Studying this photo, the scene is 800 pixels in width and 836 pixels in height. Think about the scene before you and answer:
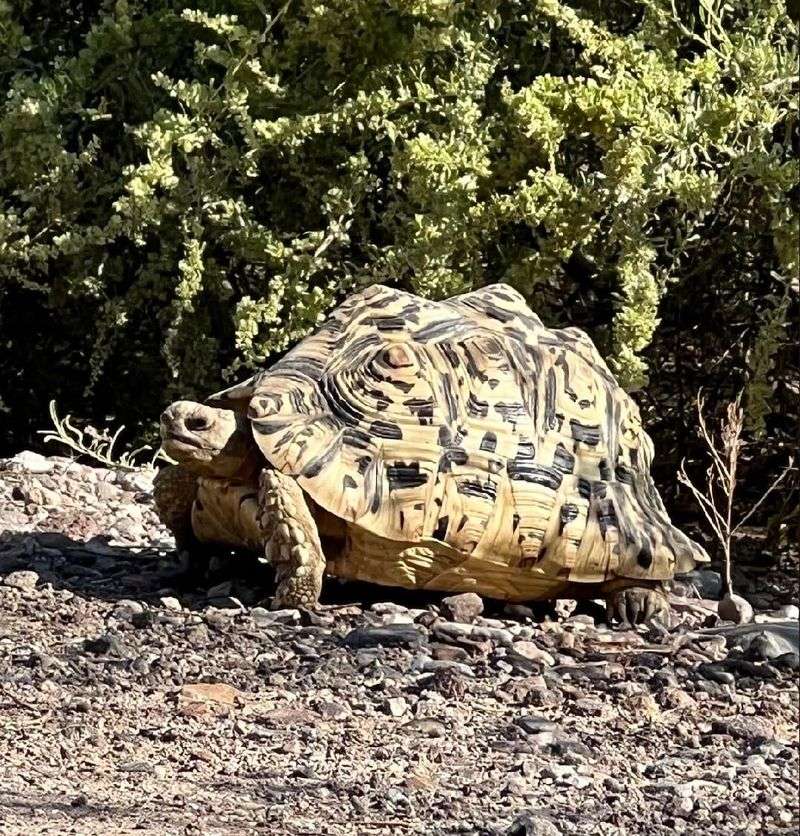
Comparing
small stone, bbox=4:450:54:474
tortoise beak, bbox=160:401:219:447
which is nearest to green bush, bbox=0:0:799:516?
small stone, bbox=4:450:54:474

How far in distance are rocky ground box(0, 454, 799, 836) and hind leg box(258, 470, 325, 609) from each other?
8cm

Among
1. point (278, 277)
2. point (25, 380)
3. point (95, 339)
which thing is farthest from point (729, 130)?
point (25, 380)

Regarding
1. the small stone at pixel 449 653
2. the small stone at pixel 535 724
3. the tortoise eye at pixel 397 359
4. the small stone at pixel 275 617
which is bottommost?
the small stone at pixel 275 617

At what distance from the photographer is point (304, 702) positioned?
3.91 metres

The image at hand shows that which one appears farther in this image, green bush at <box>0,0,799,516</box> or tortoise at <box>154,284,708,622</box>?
green bush at <box>0,0,799,516</box>

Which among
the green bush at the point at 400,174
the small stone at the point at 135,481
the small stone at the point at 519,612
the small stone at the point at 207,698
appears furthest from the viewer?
the small stone at the point at 135,481

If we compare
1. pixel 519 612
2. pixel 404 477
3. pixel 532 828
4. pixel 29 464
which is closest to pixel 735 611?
pixel 519 612

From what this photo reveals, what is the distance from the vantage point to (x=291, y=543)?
4.69m

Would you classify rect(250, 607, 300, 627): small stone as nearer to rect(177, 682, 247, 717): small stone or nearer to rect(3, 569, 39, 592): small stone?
rect(177, 682, 247, 717): small stone

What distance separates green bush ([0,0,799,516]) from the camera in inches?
243

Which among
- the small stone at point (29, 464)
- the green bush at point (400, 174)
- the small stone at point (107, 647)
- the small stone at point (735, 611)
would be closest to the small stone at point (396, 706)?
the small stone at point (107, 647)

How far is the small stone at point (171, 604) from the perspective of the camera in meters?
4.78

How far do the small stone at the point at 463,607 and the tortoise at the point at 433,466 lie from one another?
2.2 inches

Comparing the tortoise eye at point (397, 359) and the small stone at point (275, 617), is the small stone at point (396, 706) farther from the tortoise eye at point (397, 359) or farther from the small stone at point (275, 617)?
the tortoise eye at point (397, 359)
